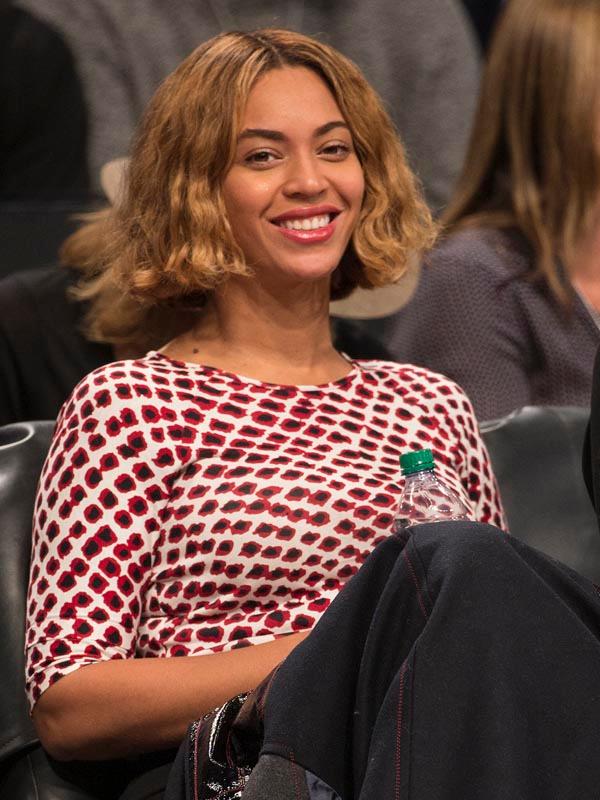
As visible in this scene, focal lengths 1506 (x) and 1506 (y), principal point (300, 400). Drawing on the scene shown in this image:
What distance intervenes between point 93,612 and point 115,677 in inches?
3.2

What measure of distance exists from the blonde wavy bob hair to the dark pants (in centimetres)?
67

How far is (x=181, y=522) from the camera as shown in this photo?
165cm

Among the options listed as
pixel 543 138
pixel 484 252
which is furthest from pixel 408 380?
pixel 543 138

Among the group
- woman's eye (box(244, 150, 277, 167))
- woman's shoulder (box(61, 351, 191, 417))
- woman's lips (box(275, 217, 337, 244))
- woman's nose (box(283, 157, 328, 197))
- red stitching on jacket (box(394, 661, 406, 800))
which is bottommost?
red stitching on jacket (box(394, 661, 406, 800))

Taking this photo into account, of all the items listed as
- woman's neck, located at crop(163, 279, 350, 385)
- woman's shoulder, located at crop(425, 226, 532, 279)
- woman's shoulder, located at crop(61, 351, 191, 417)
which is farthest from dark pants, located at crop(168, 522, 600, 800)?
woman's shoulder, located at crop(425, 226, 532, 279)

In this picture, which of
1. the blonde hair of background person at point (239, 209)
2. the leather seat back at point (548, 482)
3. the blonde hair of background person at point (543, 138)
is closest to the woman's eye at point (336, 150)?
the blonde hair of background person at point (239, 209)

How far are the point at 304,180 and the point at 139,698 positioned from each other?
0.67 m

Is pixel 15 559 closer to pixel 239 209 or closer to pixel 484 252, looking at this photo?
pixel 239 209

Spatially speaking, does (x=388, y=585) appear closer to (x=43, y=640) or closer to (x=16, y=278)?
(x=43, y=640)

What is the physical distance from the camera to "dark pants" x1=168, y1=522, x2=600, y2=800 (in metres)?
1.17

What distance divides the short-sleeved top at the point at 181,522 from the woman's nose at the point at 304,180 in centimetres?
27

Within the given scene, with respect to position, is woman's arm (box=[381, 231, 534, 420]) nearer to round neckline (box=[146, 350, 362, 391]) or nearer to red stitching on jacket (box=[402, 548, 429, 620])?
round neckline (box=[146, 350, 362, 391])

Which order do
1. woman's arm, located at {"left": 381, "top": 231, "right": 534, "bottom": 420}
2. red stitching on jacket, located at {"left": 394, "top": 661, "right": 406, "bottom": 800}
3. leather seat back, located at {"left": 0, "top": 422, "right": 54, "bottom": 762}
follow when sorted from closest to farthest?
red stitching on jacket, located at {"left": 394, "top": 661, "right": 406, "bottom": 800} < leather seat back, located at {"left": 0, "top": 422, "right": 54, "bottom": 762} < woman's arm, located at {"left": 381, "top": 231, "right": 534, "bottom": 420}

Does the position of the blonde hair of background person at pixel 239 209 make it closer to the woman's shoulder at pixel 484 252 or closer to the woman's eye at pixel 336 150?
the woman's eye at pixel 336 150
